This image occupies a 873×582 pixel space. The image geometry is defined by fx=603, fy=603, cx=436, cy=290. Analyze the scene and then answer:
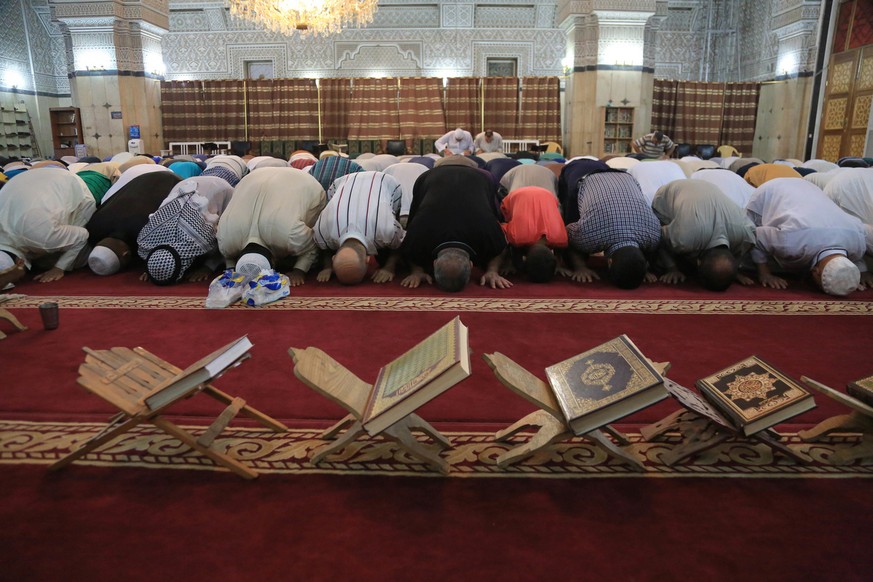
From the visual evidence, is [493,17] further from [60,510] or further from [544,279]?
[60,510]

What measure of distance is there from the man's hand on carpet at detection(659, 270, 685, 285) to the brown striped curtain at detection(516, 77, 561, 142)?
28.9ft

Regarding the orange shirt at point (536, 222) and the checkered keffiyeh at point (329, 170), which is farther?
the checkered keffiyeh at point (329, 170)

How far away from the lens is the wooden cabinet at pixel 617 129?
1055 cm

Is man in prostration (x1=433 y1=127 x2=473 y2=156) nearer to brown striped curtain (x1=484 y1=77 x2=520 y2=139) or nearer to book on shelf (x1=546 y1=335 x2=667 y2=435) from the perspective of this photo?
brown striped curtain (x1=484 y1=77 x2=520 y2=139)

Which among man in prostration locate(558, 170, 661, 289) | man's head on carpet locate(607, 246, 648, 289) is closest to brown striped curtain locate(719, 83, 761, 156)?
man in prostration locate(558, 170, 661, 289)

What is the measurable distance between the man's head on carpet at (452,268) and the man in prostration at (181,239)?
4.76ft

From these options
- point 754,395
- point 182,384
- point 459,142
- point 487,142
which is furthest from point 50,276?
point 487,142

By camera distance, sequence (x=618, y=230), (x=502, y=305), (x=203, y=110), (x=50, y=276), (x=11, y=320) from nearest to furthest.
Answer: (x=11, y=320) → (x=502, y=305) → (x=618, y=230) → (x=50, y=276) → (x=203, y=110)

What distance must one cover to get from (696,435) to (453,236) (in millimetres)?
1908

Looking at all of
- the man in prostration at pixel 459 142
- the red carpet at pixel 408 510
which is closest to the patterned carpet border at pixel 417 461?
the red carpet at pixel 408 510

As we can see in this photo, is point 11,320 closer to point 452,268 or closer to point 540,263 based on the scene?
point 452,268

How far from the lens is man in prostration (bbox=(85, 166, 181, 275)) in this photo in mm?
3725

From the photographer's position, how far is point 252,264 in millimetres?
3293

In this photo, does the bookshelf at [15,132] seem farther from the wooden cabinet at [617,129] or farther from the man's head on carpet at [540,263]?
the man's head on carpet at [540,263]
